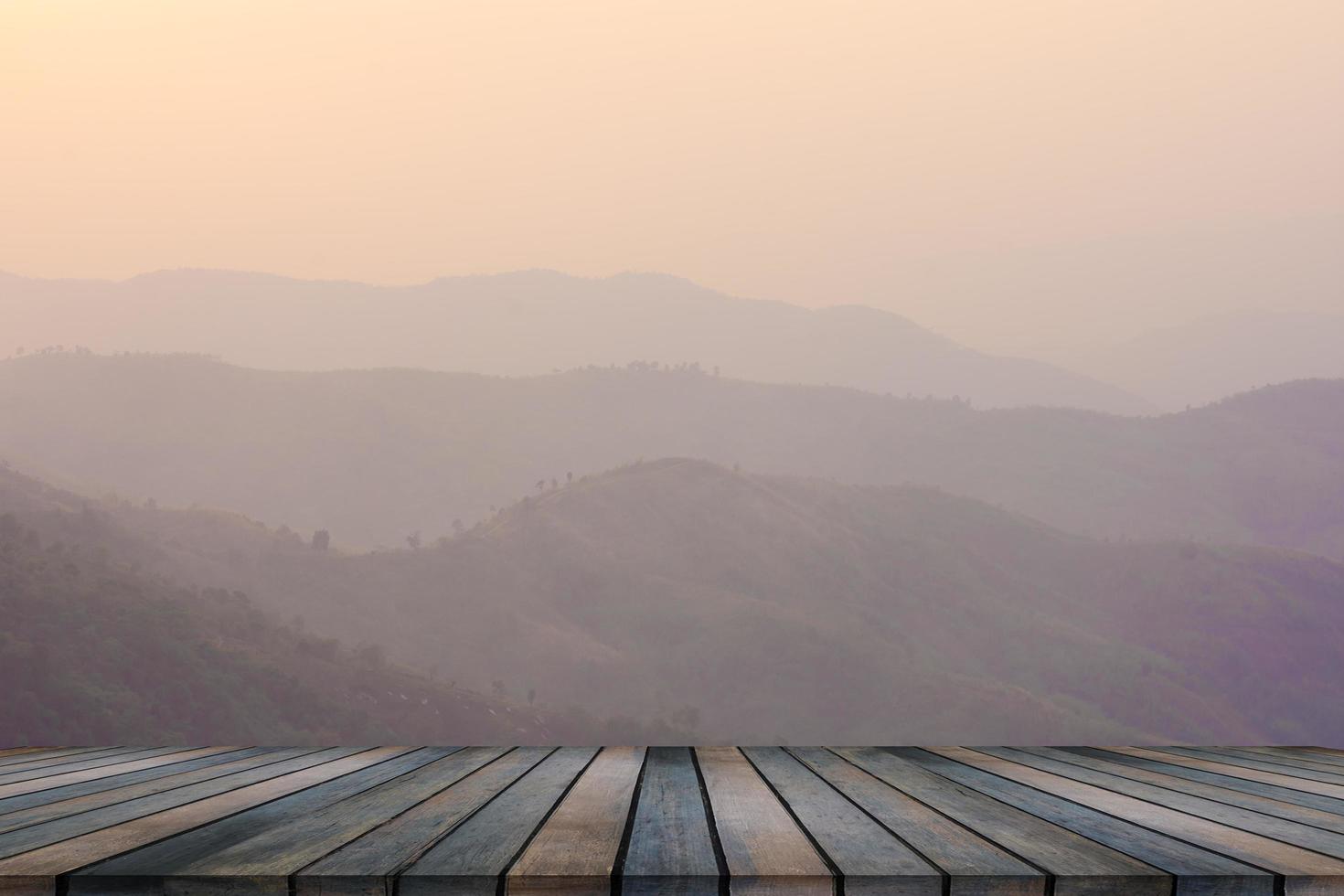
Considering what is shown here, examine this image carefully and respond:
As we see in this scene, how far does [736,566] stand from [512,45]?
35.5 meters

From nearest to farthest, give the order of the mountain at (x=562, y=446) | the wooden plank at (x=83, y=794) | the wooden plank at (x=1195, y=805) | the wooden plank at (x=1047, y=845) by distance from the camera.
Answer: the wooden plank at (x=1047, y=845) < the wooden plank at (x=1195, y=805) < the wooden plank at (x=83, y=794) < the mountain at (x=562, y=446)

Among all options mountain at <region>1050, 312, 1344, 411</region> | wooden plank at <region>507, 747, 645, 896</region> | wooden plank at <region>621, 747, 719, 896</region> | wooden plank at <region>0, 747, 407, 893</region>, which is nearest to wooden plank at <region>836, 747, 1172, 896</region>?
wooden plank at <region>621, 747, 719, 896</region>

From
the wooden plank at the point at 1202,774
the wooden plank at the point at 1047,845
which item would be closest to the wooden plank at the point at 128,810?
the wooden plank at the point at 1047,845

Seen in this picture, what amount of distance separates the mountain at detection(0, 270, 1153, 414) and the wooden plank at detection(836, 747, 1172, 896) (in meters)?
73.4

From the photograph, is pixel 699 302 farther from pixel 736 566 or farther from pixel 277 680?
pixel 277 680

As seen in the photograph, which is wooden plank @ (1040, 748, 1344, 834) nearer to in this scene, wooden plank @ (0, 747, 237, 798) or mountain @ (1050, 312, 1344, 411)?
wooden plank @ (0, 747, 237, 798)

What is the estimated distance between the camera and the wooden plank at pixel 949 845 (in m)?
2.35

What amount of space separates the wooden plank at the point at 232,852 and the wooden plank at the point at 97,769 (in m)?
0.86

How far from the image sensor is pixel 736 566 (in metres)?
43.8

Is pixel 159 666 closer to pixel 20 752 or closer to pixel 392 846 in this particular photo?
pixel 20 752

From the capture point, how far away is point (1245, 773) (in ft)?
15.0

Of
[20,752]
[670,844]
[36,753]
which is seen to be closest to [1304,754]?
[670,844]

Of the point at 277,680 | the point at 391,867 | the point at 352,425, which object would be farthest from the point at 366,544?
the point at 391,867

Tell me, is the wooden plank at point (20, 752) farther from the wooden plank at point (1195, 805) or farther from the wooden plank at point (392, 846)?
the wooden plank at point (1195, 805)
